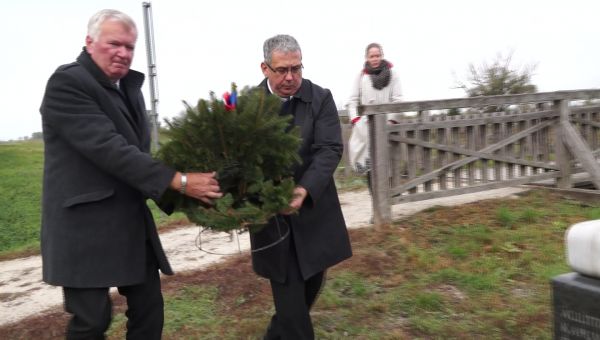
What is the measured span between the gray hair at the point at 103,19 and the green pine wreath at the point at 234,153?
56 cm

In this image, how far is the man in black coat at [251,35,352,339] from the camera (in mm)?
3279

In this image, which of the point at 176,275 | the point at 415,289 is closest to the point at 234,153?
the point at 415,289

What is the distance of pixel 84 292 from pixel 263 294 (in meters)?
2.33

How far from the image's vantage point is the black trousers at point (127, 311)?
2.87 m

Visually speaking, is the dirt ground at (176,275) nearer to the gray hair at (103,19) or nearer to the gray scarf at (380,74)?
the gray hair at (103,19)

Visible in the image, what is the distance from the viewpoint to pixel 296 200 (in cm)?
307

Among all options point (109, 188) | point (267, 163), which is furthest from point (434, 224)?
point (109, 188)

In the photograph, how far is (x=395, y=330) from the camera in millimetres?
4164

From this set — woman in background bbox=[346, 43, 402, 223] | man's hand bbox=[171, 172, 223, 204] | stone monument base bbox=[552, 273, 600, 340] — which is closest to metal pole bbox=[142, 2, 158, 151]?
woman in background bbox=[346, 43, 402, 223]

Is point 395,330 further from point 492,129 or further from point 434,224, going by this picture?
point 492,129

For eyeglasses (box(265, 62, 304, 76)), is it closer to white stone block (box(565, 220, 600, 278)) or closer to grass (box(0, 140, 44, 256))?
white stone block (box(565, 220, 600, 278))

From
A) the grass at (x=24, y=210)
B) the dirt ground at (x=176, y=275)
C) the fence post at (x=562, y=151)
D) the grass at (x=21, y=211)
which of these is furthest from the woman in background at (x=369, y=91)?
the grass at (x=21, y=211)

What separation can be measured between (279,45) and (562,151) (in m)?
6.17

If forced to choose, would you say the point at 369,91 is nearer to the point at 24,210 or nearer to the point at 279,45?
the point at 279,45
